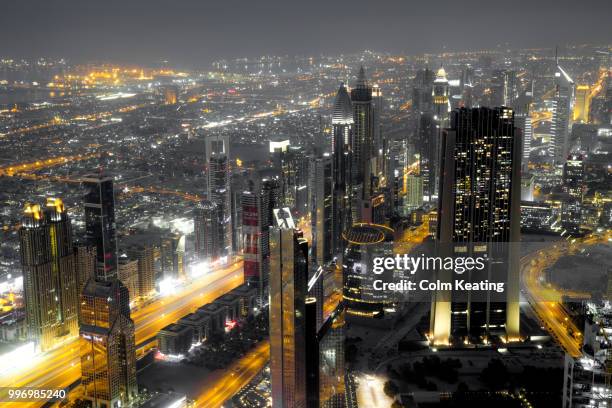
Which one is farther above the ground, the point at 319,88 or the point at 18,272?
the point at 319,88

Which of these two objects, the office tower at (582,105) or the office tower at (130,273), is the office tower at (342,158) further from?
the office tower at (582,105)

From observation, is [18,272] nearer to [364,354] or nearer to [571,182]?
[364,354]

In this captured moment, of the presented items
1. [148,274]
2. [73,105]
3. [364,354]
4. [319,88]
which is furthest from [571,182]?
[73,105]

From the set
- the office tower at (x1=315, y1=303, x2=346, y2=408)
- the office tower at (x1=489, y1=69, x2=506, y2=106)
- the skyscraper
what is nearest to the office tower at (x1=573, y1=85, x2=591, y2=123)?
the office tower at (x1=489, y1=69, x2=506, y2=106)

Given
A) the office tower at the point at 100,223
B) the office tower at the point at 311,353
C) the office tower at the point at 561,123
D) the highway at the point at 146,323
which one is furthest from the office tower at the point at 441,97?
the office tower at the point at 311,353

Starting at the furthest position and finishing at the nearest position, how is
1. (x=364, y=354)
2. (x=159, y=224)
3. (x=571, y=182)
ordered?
(x=571, y=182)
(x=159, y=224)
(x=364, y=354)

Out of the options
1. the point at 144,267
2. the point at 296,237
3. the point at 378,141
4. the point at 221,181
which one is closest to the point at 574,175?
the point at 378,141

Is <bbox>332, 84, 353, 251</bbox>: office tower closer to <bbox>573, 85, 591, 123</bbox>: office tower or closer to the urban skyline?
the urban skyline
